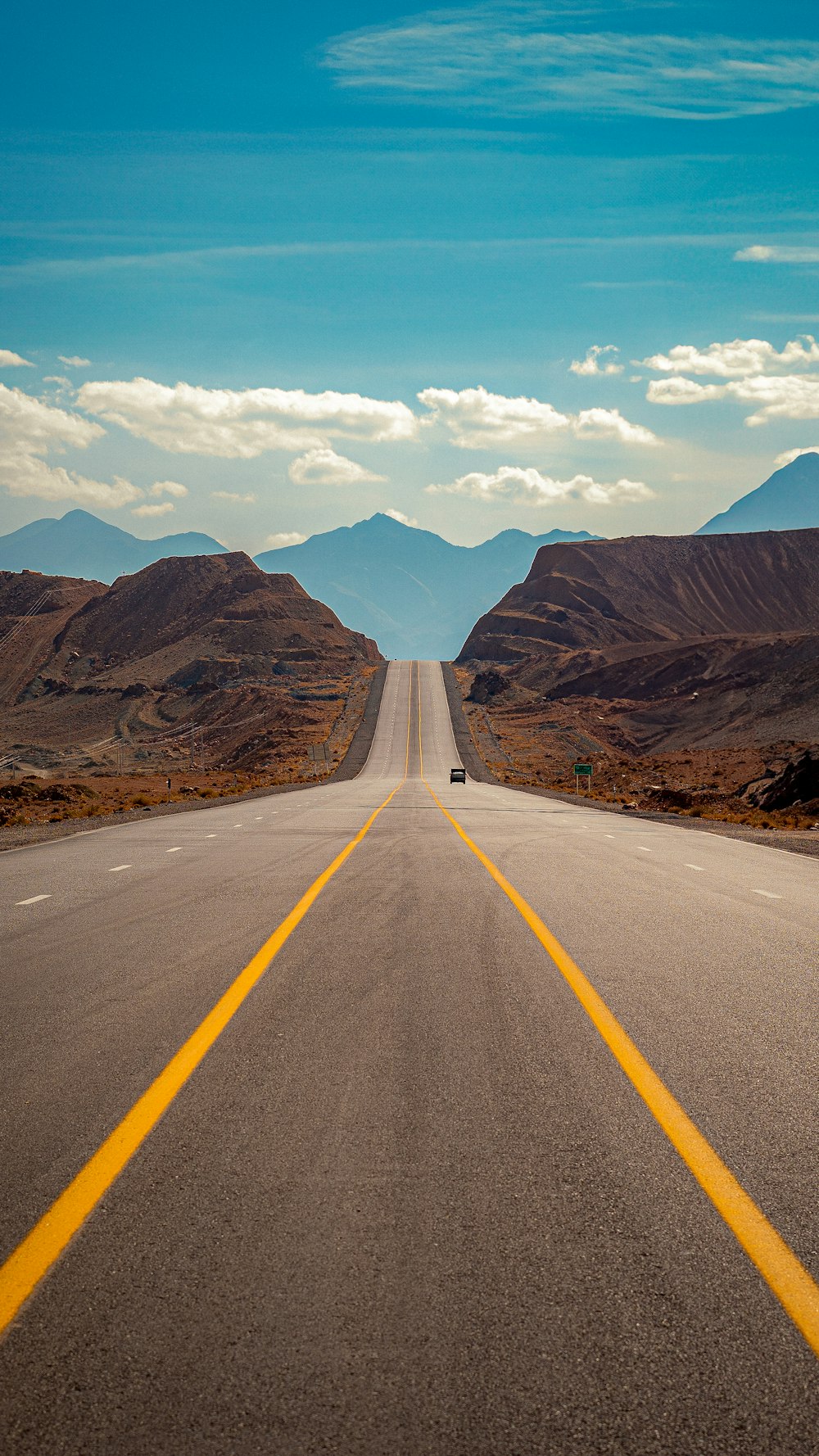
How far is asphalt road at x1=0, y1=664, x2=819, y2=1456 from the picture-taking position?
8.07ft

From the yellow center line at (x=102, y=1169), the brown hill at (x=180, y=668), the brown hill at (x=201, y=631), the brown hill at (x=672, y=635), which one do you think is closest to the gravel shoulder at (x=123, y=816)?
the yellow center line at (x=102, y=1169)

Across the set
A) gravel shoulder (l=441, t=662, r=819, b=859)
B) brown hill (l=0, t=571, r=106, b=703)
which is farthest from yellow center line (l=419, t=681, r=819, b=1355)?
brown hill (l=0, t=571, r=106, b=703)

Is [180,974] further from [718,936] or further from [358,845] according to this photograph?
[358,845]

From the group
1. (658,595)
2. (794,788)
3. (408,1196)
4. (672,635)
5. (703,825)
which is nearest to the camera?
(408,1196)

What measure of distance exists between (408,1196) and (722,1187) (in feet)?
3.88

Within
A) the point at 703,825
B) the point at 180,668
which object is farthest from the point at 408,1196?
the point at 180,668

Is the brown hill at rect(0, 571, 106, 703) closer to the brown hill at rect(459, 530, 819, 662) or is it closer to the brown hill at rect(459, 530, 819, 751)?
the brown hill at rect(459, 530, 819, 751)

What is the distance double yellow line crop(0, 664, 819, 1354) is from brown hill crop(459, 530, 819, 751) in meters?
75.2

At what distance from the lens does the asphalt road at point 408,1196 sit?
246 centimetres

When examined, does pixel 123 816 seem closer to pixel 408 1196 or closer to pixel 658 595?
pixel 408 1196

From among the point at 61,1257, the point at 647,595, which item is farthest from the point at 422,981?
the point at 647,595

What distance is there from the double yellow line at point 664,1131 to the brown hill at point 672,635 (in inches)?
2962

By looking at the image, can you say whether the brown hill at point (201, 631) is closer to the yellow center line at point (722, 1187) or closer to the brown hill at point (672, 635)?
the brown hill at point (672, 635)

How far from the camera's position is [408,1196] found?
3473 mm
